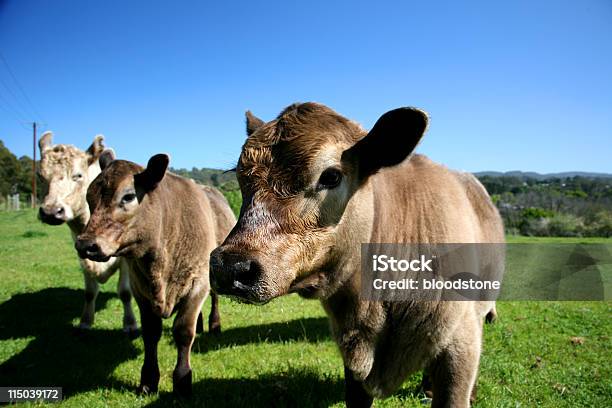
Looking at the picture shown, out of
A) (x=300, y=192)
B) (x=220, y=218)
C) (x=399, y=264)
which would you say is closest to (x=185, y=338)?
(x=220, y=218)

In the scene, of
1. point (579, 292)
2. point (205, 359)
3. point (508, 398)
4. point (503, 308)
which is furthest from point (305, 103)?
point (579, 292)

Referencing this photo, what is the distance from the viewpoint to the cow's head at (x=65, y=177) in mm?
6266

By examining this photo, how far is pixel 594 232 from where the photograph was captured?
2877cm

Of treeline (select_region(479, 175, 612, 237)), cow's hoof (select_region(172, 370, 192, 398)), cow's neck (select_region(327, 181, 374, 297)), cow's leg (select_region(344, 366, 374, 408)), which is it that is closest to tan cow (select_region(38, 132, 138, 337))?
cow's hoof (select_region(172, 370, 192, 398))

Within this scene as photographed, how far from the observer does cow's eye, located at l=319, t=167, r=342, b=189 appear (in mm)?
2223

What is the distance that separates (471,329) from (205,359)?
13.4ft

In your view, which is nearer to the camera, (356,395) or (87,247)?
(356,395)

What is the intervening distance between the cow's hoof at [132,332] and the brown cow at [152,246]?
6.83 feet

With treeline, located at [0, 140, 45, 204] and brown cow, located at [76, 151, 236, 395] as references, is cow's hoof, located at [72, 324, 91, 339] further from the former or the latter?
treeline, located at [0, 140, 45, 204]

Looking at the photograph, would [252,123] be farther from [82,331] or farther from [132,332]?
[82,331]

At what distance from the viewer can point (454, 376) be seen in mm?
2660
